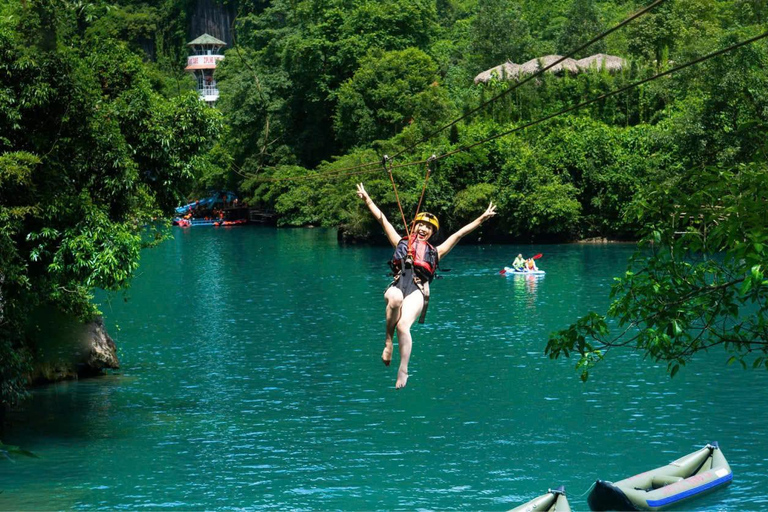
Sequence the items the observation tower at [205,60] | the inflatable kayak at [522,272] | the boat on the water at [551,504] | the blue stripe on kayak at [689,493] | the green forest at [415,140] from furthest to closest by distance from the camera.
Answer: the observation tower at [205,60]
the inflatable kayak at [522,272]
the blue stripe on kayak at [689,493]
the boat on the water at [551,504]
the green forest at [415,140]

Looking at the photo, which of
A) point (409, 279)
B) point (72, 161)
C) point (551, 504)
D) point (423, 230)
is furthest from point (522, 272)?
point (409, 279)

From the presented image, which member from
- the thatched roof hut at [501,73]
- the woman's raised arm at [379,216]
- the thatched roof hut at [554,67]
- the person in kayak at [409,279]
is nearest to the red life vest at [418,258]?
the person in kayak at [409,279]

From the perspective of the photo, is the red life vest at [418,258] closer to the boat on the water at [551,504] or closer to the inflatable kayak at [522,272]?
the boat on the water at [551,504]

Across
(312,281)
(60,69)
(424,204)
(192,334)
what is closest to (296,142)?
(424,204)

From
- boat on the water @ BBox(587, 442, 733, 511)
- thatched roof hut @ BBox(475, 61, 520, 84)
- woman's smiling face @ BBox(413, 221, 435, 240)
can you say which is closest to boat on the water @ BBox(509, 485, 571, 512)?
boat on the water @ BBox(587, 442, 733, 511)

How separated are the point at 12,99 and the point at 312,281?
34.9 metres

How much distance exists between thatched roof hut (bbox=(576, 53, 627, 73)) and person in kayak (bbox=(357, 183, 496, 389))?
75168 millimetres

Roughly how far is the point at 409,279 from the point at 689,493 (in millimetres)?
9822

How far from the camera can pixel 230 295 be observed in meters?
52.7

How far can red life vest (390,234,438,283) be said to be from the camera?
608 inches

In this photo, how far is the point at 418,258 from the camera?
15469 millimetres

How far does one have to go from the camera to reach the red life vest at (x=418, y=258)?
15438 mm

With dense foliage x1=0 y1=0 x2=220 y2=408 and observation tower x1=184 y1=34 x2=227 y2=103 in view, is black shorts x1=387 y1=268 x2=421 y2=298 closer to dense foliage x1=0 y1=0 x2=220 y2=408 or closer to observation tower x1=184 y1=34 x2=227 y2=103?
dense foliage x1=0 y1=0 x2=220 y2=408

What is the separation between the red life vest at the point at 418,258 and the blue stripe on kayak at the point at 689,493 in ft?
28.3
